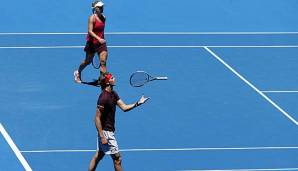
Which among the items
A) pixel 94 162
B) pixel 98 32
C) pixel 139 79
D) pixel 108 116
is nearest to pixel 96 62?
pixel 98 32

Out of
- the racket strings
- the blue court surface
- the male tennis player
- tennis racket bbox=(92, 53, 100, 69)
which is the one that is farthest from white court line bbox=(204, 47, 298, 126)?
the male tennis player

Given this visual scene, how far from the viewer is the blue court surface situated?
19922 mm

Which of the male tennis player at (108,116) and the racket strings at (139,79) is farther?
the racket strings at (139,79)

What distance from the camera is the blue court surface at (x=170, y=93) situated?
19922mm

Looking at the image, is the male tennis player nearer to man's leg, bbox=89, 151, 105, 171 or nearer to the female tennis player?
man's leg, bbox=89, 151, 105, 171

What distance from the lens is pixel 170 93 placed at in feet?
79.2

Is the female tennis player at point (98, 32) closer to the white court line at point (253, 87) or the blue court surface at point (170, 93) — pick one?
the blue court surface at point (170, 93)

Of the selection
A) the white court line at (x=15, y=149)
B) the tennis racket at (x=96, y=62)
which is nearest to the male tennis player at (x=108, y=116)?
the white court line at (x=15, y=149)

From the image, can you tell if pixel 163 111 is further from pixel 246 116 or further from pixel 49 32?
pixel 49 32

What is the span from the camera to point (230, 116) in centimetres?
2255

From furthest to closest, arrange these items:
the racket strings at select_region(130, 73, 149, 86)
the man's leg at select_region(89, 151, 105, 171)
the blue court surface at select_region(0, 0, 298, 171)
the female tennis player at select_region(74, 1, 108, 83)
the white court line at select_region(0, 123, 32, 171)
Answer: the female tennis player at select_region(74, 1, 108, 83) → the blue court surface at select_region(0, 0, 298, 171) → the white court line at select_region(0, 123, 32, 171) → the racket strings at select_region(130, 73, 149, 86) → the man's leg at select_region(89, 151, 105, 171)

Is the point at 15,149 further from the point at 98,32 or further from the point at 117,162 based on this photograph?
the point at 98,32

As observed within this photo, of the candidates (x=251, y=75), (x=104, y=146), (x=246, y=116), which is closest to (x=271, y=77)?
(x=251, y=75)

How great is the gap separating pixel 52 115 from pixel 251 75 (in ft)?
17.9
